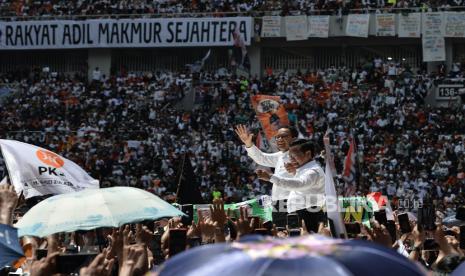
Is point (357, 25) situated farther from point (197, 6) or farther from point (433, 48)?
point (197, 6)

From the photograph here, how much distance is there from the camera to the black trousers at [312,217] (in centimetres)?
747

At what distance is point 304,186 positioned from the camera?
26.8 feet

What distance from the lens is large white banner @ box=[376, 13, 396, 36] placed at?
1315 inches

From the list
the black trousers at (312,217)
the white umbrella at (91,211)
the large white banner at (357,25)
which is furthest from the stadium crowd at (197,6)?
the white umbrella at (91,211)

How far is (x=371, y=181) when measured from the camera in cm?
2577

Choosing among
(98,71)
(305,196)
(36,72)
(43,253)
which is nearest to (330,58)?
(98,71)

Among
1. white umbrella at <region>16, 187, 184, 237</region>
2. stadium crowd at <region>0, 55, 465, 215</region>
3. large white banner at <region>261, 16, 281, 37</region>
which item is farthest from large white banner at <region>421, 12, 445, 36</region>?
white umbrella at <region>16, 187, 184, 237</region>

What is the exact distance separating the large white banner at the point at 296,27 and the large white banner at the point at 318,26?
0.16 metres

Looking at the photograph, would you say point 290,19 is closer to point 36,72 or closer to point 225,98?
point 225,98

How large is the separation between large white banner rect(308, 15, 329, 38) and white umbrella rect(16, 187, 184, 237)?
1093 inches

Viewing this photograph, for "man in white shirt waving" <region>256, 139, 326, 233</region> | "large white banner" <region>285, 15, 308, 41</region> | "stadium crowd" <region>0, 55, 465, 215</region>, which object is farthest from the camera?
"large white banner" <region>285, 15, 308, 41</region>

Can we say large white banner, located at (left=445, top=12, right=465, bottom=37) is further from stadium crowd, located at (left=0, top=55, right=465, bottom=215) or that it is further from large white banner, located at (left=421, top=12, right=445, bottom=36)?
stadium crowd, located at (left=0, top=55, right=465, bottom=215)

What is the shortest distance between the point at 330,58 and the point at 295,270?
32838mm

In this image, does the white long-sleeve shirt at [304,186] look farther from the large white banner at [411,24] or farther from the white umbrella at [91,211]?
the large white banner at [411,24]
